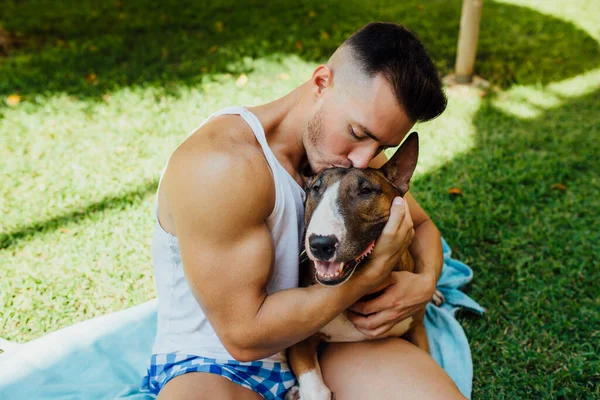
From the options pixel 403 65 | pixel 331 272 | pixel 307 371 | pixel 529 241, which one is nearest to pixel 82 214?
pixel 307 371

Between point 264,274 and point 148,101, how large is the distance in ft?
15.4

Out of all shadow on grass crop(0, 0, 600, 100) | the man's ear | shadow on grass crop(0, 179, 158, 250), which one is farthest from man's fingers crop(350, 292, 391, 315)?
shadow on grass crop(0, 0, 600, 100)

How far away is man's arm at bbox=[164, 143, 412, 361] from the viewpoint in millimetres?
2195

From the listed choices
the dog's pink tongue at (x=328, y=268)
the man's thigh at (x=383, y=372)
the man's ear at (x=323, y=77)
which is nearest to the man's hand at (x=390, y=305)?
the man's thigh at (x=383, y=372)

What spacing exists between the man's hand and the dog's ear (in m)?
0.49

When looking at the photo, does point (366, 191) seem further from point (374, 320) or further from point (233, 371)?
point (233, 371)

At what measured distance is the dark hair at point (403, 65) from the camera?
8.11 ft

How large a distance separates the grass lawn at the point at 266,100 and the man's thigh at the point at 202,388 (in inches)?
59.0

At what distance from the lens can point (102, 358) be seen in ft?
Result: 10.5

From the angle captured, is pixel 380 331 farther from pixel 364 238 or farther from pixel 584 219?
pixel 584 219

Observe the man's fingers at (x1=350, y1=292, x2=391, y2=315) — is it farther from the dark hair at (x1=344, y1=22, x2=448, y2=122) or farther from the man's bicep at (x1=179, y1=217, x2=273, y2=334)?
the dark hair at (x1=344, y1=22, x2=448, y2=122)

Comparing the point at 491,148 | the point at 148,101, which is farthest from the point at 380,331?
the point at 148,101

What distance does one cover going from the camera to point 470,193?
5004 millimetres

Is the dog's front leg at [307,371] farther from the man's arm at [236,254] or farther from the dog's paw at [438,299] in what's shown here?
the dog's paw at [438,299]
